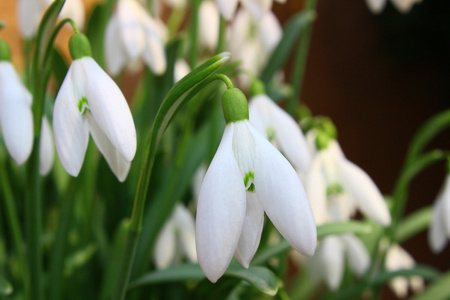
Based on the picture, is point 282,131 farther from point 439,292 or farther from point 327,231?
point 439,292

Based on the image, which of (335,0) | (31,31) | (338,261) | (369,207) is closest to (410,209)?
(335,0)

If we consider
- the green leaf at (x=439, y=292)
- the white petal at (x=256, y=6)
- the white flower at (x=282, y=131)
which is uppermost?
the white petal at (x=256, y=6)

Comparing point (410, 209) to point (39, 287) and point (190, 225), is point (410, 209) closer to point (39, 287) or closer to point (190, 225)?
point (190, 225)

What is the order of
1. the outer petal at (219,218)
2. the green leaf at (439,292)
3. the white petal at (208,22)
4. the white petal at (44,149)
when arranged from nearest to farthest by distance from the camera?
1. the outer petal at (219,218)
2. the white petal at (44,149)
3. the green leaf at (439,292)
4. the white petal at (208,22)

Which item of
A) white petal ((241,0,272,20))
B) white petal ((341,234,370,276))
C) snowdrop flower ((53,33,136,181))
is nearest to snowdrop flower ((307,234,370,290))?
white petal ((341,234,370,276))

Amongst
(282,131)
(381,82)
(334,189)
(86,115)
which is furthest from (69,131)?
(381,82)

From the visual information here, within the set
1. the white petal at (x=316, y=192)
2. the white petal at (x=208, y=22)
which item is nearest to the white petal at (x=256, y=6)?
the white petal at (x=316, y=192)

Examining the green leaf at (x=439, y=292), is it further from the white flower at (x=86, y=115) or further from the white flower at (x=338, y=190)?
the white flower at (x=86, y=115)
